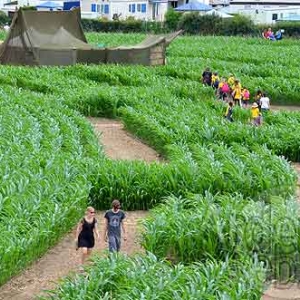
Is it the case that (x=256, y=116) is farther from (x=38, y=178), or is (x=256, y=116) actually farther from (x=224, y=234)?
(x=224, y=234)

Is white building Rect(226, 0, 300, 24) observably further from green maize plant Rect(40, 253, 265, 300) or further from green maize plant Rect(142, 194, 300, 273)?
green maize plant Rect(40, 253, 265, 300)

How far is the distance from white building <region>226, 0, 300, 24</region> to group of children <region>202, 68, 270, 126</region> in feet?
93.4

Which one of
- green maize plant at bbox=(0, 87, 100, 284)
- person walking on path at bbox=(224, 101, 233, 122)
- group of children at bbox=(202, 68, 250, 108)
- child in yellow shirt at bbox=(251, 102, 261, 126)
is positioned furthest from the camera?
group of children at bbox=(202, 68, 250, 108)

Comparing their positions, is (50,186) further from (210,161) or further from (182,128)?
(182,128)

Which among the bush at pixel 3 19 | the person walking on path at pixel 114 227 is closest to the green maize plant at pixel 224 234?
the person walking on path at pixel 114 227

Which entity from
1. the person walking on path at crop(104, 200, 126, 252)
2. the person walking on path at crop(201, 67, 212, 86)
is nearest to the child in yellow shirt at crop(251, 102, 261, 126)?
the person walking on path at crop(201, 67, 212, 86)

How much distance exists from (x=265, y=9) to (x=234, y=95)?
1442 inches

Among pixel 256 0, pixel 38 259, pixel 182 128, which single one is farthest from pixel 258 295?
pixel 256 0

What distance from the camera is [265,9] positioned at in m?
56.9

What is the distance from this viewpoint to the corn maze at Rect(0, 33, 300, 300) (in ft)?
29.4

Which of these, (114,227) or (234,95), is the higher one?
(114,227)

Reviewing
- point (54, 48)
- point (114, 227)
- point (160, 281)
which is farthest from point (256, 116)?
point (160, 281)

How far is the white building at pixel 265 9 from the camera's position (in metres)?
55.5

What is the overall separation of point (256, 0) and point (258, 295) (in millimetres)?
54023
